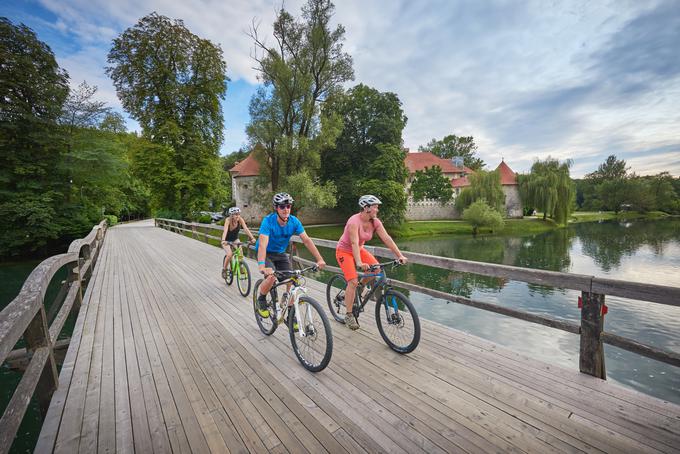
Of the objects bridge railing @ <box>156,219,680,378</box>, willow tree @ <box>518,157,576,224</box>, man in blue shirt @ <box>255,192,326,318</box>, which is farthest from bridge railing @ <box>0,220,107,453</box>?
willow tree @ <box>518,157,576,224</box>

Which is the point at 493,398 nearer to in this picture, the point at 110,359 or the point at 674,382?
the point at 110,359

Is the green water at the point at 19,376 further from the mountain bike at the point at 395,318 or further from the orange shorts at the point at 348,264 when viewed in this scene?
the mountain bike at the point at 395,318

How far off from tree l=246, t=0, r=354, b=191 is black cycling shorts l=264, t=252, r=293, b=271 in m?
19.1

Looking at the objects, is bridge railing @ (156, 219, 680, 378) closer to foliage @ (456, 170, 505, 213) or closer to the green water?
the green water

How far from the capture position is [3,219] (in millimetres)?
17219

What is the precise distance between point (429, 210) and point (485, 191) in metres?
10.4

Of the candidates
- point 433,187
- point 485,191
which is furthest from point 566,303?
point 433,187

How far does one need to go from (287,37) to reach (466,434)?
2538cm

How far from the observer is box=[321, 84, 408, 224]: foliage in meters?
29.4

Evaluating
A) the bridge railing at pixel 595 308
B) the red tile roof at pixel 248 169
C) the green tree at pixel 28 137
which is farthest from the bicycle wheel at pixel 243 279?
the red tile roof at pixel 248 169

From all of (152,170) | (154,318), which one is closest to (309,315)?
(154,318)

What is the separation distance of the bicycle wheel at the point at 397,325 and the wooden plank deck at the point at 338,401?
0.14 m

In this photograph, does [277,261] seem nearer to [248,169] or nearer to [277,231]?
[277,231]

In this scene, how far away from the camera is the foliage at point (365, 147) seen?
96.5ft
